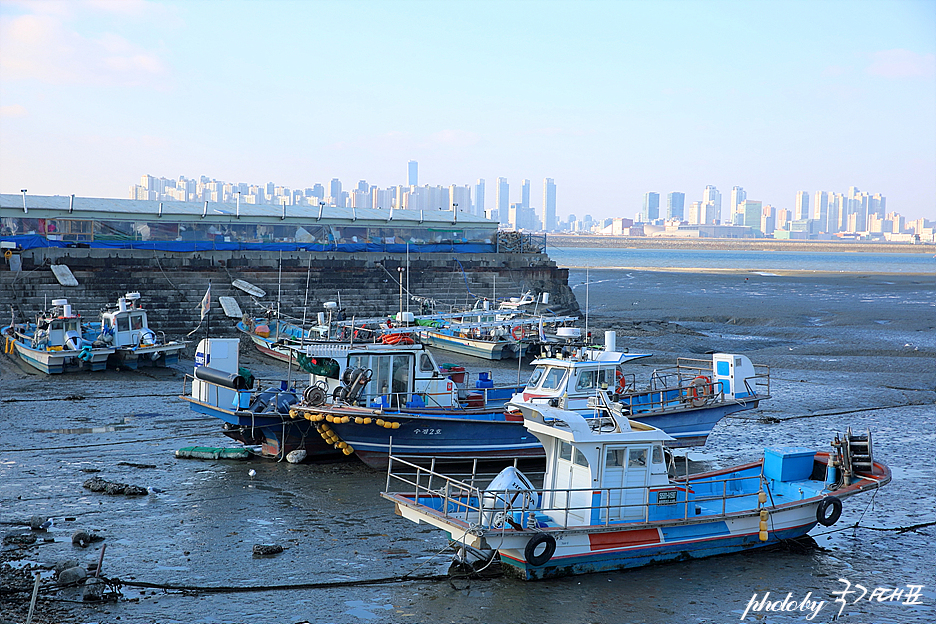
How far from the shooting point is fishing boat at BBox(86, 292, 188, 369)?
33125 mm

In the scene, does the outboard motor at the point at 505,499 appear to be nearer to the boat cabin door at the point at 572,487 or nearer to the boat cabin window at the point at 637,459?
the boat cabin door at the point at 572,487

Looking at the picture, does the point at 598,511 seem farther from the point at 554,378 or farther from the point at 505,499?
the point at 554,378

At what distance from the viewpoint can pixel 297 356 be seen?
67.8ft

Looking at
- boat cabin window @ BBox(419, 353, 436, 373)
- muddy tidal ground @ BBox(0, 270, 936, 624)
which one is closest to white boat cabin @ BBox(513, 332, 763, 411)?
boat cabin window @ BBox(419, 353, 436, 373)

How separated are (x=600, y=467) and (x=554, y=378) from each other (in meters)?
6.42

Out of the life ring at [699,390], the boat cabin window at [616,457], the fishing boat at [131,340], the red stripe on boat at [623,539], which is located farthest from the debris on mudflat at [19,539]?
the fishing boat at [131,340]

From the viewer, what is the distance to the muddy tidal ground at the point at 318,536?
12.4 meters

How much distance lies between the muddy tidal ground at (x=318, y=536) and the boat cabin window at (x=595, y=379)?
11.5 ft

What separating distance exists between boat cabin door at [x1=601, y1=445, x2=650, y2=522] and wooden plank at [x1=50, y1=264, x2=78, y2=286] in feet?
105

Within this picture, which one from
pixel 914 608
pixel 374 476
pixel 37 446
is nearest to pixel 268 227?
pixel 37 446

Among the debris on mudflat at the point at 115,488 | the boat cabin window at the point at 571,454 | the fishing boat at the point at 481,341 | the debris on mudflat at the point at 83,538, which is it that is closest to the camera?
the boat cabin window at the point at 571,454

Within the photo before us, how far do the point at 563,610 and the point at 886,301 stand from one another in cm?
7205

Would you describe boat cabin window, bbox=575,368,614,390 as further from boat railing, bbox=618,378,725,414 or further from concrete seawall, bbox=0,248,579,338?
concrete seawall, bbox=0,248,579,338

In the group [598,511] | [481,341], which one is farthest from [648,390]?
[481,341]
